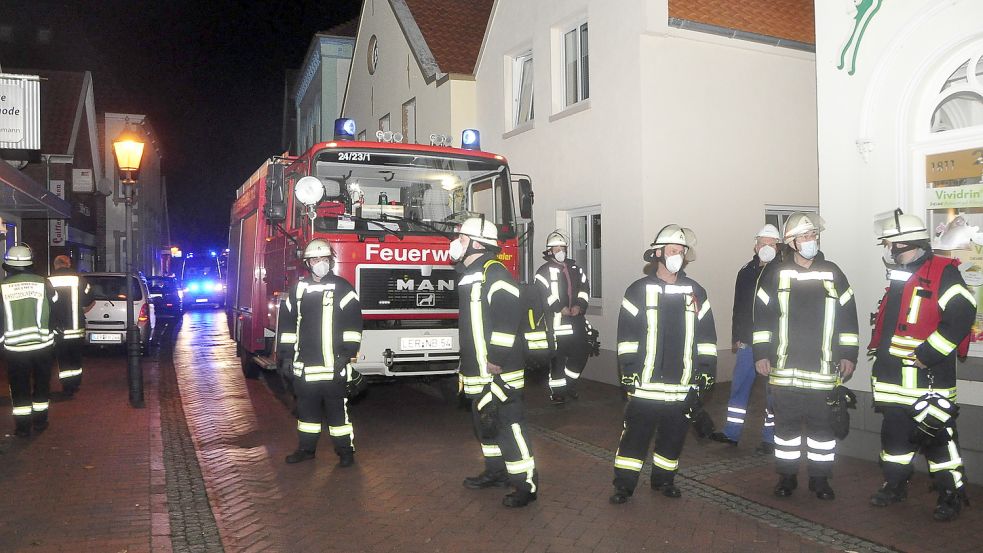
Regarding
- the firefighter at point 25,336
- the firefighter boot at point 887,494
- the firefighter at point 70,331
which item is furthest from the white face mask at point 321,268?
the firefighter at point 70,331

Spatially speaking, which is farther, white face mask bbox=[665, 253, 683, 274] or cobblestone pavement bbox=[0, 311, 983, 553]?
white face mask bbox=[665, 253, 683, 274]

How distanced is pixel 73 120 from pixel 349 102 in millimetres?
11358

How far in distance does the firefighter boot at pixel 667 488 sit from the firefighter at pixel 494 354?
891 mm

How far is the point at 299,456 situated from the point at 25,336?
3.34 metres

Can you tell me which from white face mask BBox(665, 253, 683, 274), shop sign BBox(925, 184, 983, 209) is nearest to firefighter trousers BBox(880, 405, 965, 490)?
white face mask BBox(665, 253, 683, 274)

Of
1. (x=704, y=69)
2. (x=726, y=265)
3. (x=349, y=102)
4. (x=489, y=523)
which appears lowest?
(x=489, y=523)

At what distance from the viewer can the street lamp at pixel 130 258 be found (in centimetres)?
997

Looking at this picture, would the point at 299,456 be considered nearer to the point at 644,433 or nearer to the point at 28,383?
the point at 644,433

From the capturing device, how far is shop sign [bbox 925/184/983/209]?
628 centimetres

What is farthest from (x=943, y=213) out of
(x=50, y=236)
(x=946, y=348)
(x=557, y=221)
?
(x=50, y=236)

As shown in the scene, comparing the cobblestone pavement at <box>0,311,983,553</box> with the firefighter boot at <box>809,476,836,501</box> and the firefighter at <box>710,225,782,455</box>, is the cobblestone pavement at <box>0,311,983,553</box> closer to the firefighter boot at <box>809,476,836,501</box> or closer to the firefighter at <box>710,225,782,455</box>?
the firefighter boot at <box>809,476,836,501</box>

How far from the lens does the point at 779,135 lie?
1218cm

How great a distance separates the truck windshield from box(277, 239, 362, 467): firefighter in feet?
4.77

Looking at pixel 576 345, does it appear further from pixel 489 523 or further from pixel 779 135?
pixel 779 135
